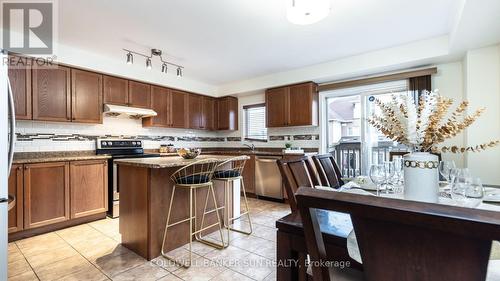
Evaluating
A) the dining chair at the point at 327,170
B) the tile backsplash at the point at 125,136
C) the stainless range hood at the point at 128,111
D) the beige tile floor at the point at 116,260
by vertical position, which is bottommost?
the beige tile floor at the point at 116,260

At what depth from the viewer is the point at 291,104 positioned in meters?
4.22

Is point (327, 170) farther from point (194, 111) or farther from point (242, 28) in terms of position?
point (194, 111)

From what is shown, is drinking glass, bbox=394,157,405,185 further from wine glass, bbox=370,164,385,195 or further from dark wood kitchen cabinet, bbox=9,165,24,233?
dark wood kitchen cabinet, bbox=9,165,24,233

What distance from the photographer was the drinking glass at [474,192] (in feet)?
3.97

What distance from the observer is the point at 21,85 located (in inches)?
109

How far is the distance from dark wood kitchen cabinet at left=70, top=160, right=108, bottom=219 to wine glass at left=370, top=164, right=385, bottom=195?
11.0ft

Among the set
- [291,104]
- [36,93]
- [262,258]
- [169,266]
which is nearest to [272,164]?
[291,104]

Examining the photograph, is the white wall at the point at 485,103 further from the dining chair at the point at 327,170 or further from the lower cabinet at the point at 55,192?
the lower cabinet at the point at 55,192

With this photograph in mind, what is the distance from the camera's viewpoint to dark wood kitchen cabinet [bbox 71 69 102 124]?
3199 mm

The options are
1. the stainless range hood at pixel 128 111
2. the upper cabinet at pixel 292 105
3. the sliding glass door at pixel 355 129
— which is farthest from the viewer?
the upper cabinet at pixel 292 105

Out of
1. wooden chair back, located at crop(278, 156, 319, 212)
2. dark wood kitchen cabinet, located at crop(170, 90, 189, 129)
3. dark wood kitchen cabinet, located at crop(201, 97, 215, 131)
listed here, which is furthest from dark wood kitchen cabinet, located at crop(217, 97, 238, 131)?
wooden chair back, located at crop(278, 156, 319, 212)

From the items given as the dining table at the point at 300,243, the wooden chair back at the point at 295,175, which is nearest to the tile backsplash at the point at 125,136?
the wooden chair back at the point at 295,175

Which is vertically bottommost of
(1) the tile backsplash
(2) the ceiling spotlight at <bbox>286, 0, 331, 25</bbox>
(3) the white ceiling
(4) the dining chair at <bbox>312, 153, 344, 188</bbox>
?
(4) the dining chair at <bbox>312, 153, 344, 188</bbox>

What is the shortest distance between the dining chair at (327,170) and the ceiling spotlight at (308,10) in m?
1.16
